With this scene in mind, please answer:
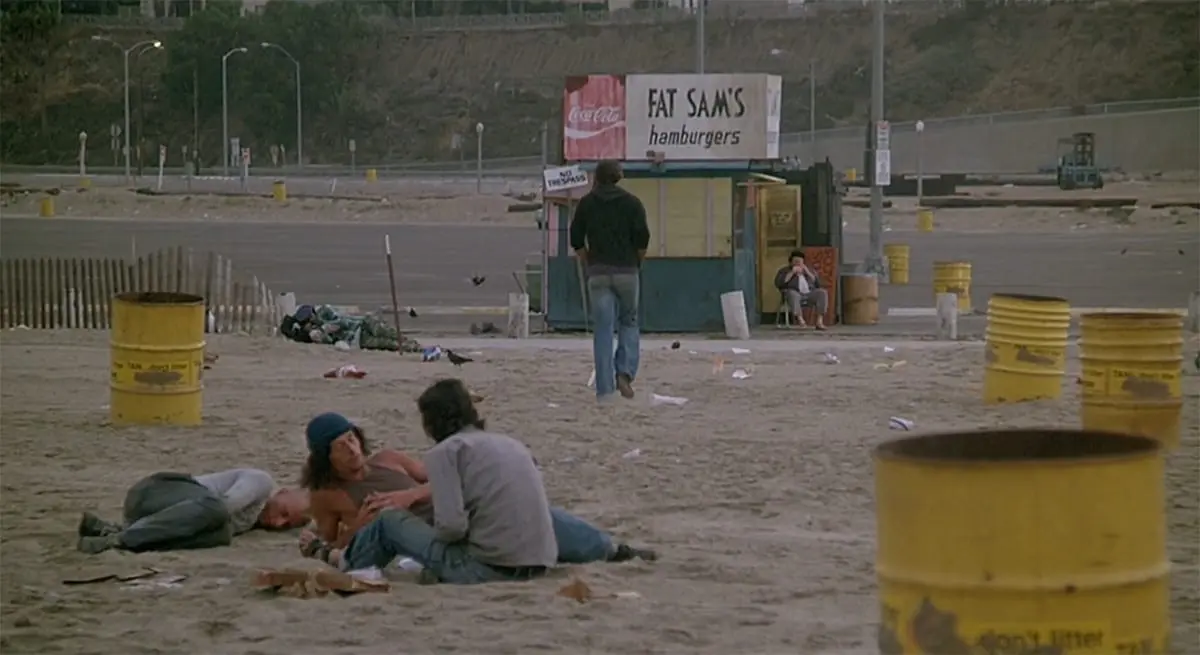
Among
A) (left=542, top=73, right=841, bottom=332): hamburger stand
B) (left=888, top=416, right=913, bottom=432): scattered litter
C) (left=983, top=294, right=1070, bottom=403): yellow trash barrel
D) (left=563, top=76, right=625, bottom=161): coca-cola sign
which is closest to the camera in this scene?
(left=888, top=416, right=913, bottom=432): scattered litter

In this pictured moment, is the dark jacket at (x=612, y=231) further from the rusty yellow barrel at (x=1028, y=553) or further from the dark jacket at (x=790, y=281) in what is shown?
the rusty yellow barrel at (x=1028, y=553)

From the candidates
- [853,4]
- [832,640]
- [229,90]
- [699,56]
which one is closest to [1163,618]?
[832,640]

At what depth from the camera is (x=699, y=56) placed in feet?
105

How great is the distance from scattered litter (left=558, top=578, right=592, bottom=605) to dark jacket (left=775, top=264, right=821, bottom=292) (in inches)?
619

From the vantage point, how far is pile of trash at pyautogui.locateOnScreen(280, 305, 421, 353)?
65.0 feet

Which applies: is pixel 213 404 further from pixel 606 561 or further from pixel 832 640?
pixel 832 640

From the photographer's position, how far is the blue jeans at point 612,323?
46.1 feet

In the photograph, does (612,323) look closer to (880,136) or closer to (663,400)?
(663,400)

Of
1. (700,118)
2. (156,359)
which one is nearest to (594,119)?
(700,118)

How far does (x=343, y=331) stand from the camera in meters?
20.1

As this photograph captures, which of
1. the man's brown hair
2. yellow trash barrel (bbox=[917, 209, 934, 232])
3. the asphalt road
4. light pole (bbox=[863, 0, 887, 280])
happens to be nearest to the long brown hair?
the man's brown hair

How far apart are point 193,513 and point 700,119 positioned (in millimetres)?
14936

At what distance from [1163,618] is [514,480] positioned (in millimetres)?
3511

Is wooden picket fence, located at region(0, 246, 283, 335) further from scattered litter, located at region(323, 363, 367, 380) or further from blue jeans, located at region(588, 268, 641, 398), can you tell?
blue jeans, located at region(588, 268, 641, 398)
